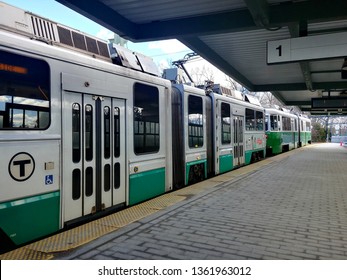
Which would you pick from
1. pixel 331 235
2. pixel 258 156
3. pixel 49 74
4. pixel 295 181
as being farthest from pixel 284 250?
pixel 258 156

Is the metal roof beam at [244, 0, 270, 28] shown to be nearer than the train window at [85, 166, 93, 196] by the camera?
No

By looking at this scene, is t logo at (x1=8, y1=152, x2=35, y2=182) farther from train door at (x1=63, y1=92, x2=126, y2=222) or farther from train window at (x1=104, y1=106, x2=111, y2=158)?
train window at (x1=104, y1=106, x2=111, y2=158)

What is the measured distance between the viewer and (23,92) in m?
4.17

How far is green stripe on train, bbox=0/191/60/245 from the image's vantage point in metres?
3.94

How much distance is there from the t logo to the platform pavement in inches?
42.0

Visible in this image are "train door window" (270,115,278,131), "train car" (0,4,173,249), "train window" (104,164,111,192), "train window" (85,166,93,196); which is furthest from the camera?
"train door window" (270,115,278,131)

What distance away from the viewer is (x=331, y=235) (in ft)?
16.0

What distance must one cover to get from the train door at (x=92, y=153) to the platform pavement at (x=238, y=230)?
0.72m

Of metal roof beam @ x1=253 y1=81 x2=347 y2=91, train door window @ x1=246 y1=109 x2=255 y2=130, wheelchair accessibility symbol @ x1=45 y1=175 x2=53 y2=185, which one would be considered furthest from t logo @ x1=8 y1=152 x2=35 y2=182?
metal roof beam @ x1=253 y1=81 x2=347 y2=91

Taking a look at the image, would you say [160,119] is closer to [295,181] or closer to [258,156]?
[295,181]

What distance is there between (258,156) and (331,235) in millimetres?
11401

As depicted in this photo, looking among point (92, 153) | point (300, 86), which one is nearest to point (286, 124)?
point (300, 86)

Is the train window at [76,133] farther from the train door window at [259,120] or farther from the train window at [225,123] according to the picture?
the train door window at [259,120]

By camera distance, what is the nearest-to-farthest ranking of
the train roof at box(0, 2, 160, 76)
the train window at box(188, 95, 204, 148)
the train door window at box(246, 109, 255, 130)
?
the train roof at box(0, 2, 160, 76) < the train window at box(188, 95, 204, 148) < the train door window at box(246, 109, 255, 130)
